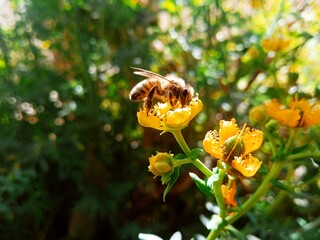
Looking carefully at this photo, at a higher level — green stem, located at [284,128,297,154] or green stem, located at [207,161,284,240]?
green stem, located at [284,128,297,154]

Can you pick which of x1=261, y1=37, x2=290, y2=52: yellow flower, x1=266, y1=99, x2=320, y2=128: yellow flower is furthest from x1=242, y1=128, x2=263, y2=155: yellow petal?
x1=261, y1=37, x2=290, y2=52: yellow flower

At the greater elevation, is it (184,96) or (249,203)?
(184,96)

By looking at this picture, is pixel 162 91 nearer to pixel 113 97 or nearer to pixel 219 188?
pixel 219 188

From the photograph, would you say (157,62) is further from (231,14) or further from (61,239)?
(61,239)

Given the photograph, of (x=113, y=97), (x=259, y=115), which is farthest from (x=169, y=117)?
(x=113, y=97)

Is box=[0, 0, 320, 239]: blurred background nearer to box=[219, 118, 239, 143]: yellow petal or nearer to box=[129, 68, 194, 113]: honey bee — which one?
box=[129, 68, 194, 113]: honey bee

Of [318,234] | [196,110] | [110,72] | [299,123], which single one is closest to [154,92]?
Result: [196,110]

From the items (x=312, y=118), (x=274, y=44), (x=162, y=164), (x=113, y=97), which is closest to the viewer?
(x=162, y=164)
